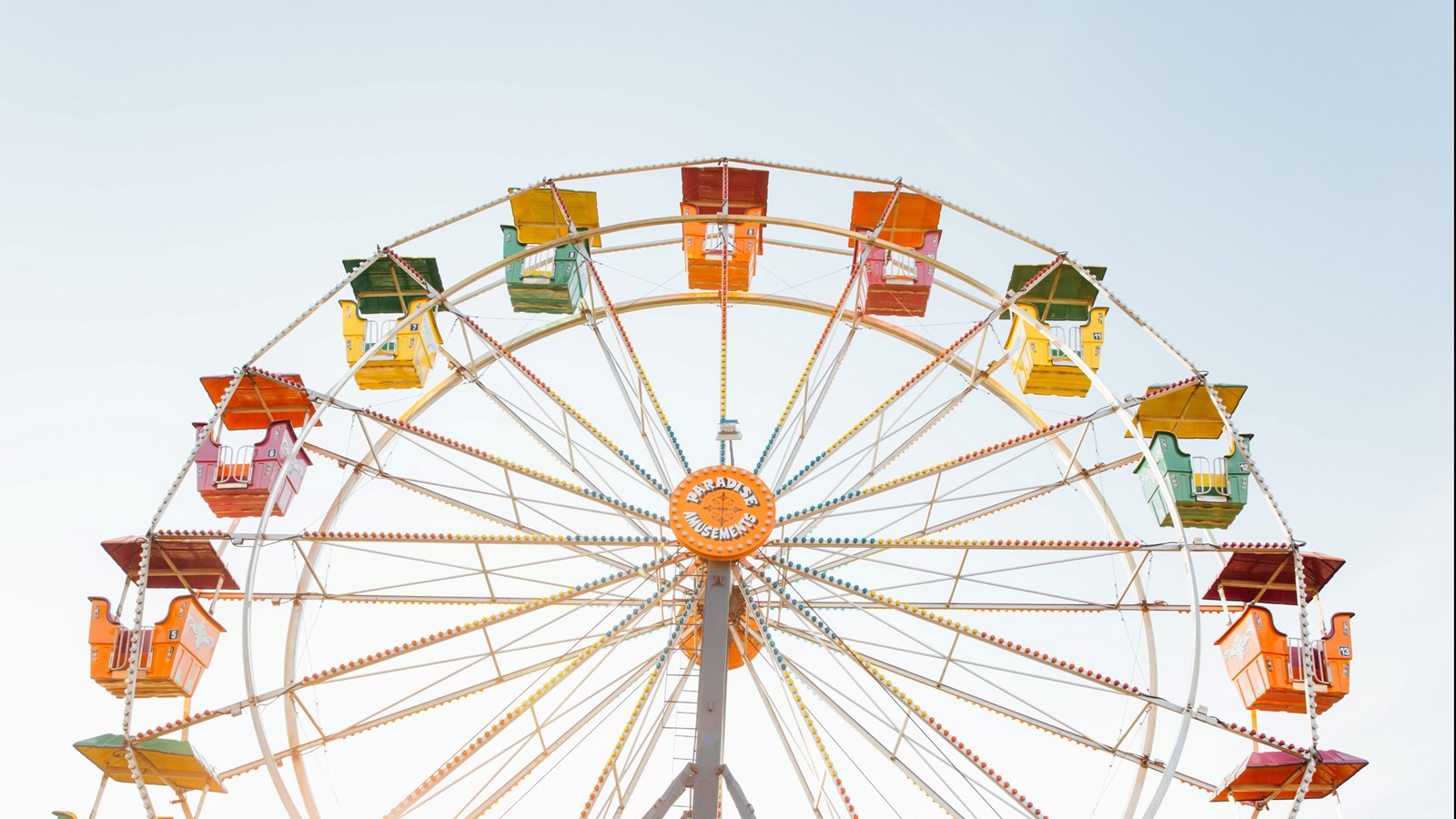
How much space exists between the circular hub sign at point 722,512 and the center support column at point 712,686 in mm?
196

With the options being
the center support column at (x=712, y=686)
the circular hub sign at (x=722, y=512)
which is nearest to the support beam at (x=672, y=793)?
the center support column at (x=712, y=686)

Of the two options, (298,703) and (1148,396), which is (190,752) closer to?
(298,703)

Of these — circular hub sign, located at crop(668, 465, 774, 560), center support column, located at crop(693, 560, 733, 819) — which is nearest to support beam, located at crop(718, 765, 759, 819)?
center support column, located at crop(693, 560, 733, 819)

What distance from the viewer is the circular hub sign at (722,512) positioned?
13.0 m

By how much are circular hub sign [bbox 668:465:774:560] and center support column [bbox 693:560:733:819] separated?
0.64ft

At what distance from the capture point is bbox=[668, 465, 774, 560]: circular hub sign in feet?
42.5

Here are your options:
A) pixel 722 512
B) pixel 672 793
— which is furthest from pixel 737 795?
pixel 722 512

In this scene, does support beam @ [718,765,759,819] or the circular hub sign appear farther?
the circular hub sign

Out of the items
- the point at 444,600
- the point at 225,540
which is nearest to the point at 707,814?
the point at 444,600

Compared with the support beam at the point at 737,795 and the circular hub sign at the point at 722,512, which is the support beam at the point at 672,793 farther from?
the circular hub sign at the point at 722,512

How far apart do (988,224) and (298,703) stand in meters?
8.56

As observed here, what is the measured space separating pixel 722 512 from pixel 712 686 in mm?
1733

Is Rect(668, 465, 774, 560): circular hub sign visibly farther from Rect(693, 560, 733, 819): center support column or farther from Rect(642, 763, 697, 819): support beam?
Rect(642, 763, 697, 819): support beam

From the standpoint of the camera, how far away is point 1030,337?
1491cm
